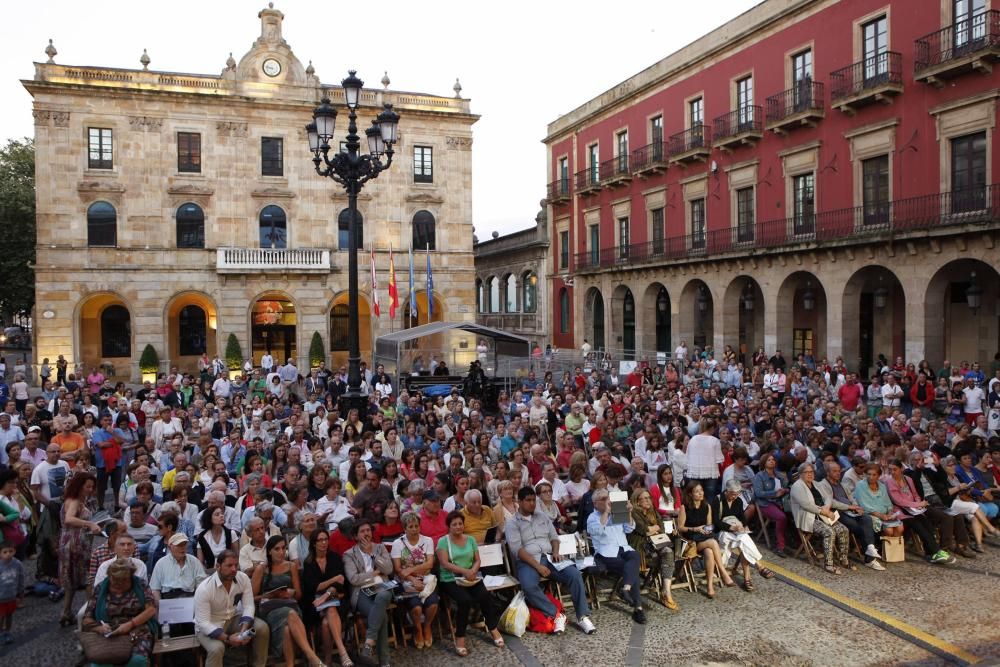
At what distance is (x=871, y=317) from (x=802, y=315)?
274 cm

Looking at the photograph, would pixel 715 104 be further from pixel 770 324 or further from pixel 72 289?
pixel 72 289

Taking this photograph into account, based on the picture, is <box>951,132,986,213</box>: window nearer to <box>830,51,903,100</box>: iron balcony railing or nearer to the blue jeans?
<box>830,51,903,100</box>: iron balcony railing

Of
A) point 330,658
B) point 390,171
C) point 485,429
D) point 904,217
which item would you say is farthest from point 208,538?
point 390,171

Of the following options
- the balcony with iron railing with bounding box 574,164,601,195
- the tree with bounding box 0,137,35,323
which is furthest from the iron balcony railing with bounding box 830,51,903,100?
the tree with bounding box 0,137,35,323

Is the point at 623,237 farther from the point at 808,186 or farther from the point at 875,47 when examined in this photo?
the point at 875,47

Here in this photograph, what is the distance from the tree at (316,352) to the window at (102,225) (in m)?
8.84

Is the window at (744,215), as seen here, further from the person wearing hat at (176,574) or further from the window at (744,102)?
the person wearing hat at (176,574)

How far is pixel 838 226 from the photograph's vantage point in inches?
874

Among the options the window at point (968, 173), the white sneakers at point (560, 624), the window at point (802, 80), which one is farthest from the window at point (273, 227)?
the white sneakers at point (560, 624)

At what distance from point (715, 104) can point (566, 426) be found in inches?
721

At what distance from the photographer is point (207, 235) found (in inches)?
1207

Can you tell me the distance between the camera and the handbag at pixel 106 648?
5.77 m

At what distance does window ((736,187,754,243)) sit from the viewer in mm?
26075

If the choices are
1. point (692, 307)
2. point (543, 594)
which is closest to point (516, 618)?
point (543, 594)
